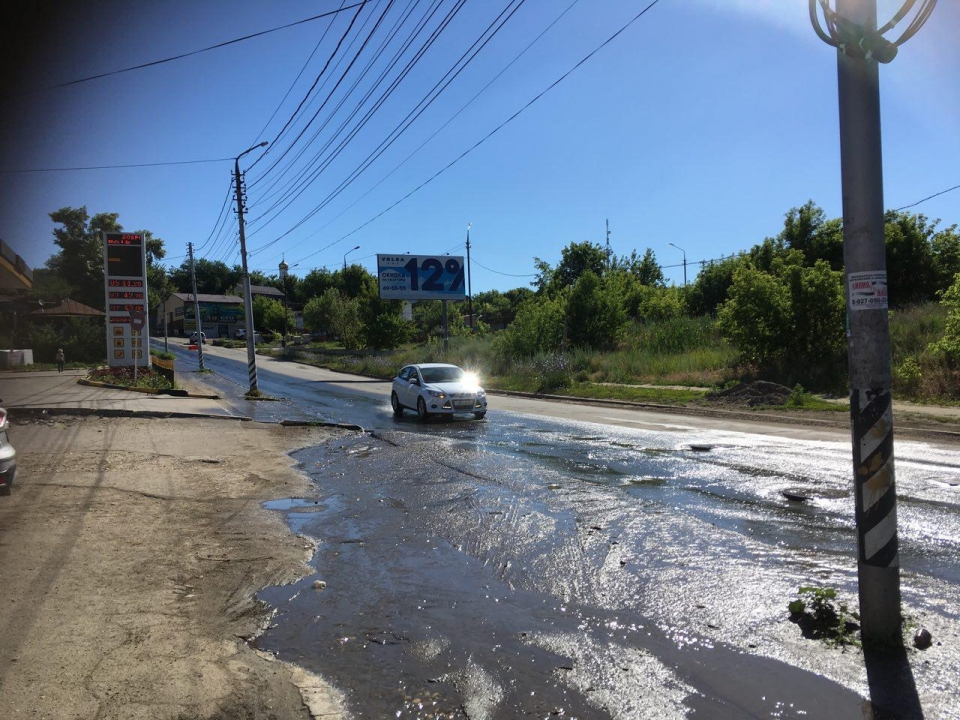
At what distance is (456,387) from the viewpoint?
18781mm

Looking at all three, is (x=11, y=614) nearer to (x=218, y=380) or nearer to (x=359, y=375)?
(x=218, y=380)

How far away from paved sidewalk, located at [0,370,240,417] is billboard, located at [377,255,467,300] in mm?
22254

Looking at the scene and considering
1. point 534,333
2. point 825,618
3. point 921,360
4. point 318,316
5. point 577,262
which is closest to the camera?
point 825,618

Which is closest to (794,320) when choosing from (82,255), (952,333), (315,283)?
(952,333)

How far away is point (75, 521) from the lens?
7535 millimetres

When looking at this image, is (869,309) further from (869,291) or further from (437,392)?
(437,392)

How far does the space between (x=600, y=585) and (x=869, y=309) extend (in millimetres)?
2803

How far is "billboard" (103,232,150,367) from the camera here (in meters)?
29.6

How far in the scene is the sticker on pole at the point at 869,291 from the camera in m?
4.30

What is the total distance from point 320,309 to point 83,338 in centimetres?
3903

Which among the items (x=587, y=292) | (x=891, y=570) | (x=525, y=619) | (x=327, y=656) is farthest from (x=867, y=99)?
(x=587, y=292)

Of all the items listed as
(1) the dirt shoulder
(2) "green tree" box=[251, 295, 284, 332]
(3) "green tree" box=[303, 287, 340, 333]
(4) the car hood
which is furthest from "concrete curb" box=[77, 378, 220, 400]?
(2) "green tree" box=[251, 295, 284, 332]

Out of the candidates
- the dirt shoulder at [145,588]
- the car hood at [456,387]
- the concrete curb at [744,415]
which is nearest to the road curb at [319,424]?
the car hood at [456,387]

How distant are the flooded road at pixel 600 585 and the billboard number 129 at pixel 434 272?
3688cm
